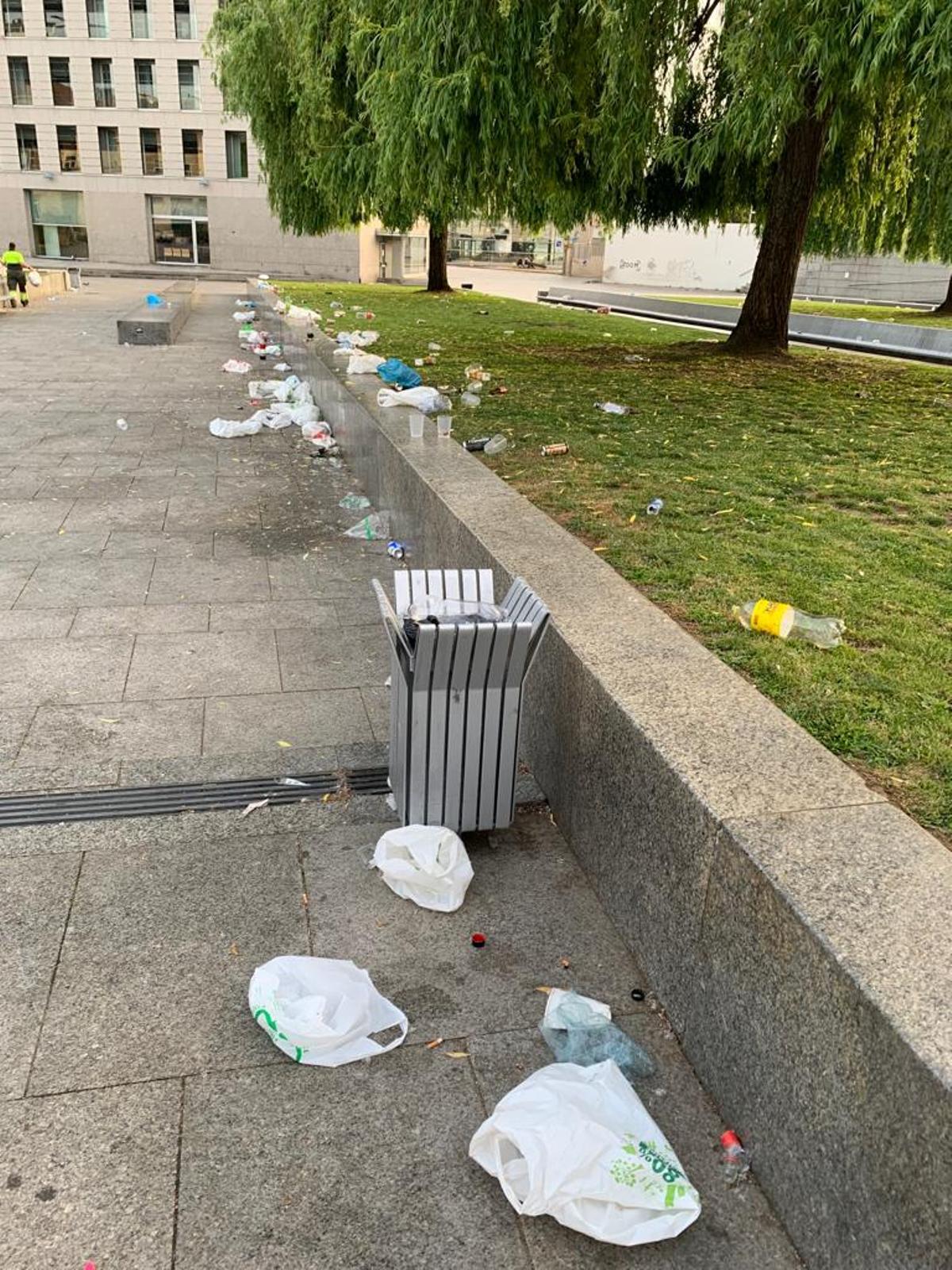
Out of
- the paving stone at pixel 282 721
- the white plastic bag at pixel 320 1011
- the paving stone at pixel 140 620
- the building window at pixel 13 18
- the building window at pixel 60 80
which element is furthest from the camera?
the building window at pixel 60 80

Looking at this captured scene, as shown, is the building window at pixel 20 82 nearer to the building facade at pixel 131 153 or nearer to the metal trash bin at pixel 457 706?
the building facade at pixel 131 153

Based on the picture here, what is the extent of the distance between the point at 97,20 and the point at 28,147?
6329 millimetres

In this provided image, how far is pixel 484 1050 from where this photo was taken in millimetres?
2520

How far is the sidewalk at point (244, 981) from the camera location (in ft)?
6.73

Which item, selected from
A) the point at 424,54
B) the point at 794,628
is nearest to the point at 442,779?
the point at 794,628

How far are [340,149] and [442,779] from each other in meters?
12.7

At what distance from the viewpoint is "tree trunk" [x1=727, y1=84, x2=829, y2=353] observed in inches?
463

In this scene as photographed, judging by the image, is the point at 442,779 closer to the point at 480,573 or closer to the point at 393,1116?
the point at 480,573

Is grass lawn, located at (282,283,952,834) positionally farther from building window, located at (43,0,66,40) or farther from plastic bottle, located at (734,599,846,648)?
building window, located at (43,0,66,40)

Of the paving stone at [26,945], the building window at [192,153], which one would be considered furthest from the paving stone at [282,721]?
the building window at [192,153]

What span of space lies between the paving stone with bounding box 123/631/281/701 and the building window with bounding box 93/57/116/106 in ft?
156

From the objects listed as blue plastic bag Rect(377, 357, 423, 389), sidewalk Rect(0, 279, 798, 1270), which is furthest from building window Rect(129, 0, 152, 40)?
sidewalk Rect(0, 279, 798, 1270)

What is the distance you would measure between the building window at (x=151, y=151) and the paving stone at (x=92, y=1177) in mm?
49460

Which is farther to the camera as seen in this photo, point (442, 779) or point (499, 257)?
point (499, 257)
